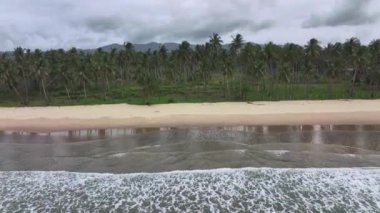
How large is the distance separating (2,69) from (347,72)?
282ft

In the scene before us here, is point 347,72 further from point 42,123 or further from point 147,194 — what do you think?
point 147,194

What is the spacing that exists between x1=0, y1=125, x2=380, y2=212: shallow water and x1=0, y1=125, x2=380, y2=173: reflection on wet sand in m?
0.08

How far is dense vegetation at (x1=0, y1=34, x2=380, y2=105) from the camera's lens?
91.6m

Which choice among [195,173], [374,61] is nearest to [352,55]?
[374,61]

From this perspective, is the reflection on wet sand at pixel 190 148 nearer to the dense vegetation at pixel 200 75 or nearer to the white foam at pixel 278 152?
the white foam at pixel 278 152

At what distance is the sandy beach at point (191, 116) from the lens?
52781mm

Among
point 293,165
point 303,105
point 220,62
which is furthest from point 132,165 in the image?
point 220,62

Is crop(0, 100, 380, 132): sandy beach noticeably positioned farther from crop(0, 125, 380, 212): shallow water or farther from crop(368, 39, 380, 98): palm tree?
crop(368, 39, 380, 98): palm tree

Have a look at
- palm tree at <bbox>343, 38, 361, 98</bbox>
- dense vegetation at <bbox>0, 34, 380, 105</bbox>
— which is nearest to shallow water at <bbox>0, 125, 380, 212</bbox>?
dense vegetation at <bbox>0, 34, 380, 105</bbox>

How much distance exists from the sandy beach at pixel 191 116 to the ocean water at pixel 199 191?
2803 centimetres

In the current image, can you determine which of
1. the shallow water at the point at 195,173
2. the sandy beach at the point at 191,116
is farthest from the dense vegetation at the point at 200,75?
the shallow water at the point at 195,173

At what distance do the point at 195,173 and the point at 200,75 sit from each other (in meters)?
93.6

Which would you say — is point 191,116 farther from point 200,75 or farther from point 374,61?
point 374,61

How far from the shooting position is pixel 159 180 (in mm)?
22219
